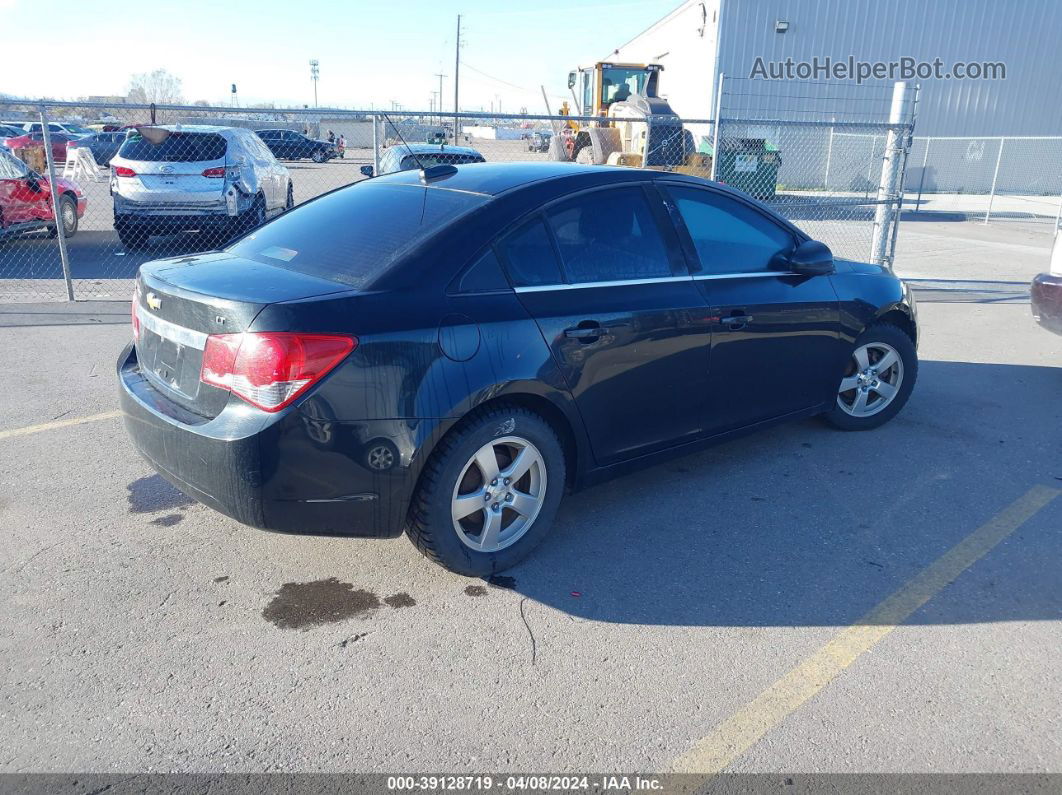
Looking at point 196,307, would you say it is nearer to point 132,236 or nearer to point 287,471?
point 287,471

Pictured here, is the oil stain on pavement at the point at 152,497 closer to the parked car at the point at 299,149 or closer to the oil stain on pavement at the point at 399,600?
the oil stain on pavement at the point at 399,600

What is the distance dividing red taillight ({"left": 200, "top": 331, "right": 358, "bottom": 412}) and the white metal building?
80.7 feet

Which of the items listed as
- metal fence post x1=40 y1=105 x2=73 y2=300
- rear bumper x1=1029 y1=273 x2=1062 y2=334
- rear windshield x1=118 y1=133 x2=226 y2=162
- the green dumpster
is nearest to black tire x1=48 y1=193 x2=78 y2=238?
rear windshield x1=118 y1=133 x2=226 y2=162

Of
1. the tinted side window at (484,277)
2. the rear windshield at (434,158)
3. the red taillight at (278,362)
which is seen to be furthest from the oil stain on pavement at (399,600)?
the rear windshield at (434,158)

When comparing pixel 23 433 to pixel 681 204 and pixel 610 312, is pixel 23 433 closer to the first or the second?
pixel 610 312

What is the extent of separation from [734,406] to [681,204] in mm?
1088

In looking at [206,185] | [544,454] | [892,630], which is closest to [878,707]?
[892,630]

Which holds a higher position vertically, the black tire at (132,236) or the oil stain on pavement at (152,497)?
the black tire at (132,236)

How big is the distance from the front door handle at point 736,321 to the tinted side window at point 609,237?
1.38 feet

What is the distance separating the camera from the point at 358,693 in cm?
289

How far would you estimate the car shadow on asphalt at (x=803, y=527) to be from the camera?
350 cm

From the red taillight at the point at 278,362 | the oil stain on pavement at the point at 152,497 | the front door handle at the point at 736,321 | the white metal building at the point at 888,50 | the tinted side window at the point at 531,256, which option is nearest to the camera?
the red taillight at the point at 278,362

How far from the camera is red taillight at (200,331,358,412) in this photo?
303 cm

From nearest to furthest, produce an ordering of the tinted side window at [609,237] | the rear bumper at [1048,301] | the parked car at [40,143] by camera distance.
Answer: the tinted side window at [609,237], the rear bumper at [1048,301], the parked car at [40,143]
